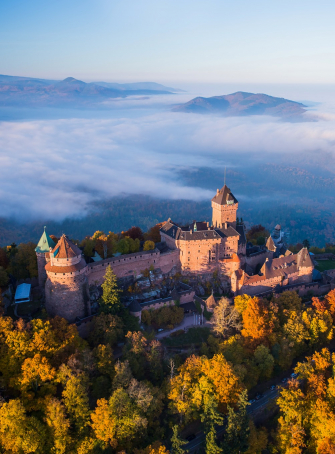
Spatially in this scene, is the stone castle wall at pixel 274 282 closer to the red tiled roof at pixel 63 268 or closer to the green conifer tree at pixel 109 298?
the green conifer tree at pixel 109 298

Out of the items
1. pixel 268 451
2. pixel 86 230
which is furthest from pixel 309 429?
pixel 86 230

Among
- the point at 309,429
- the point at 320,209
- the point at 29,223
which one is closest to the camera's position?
the point at 309,429

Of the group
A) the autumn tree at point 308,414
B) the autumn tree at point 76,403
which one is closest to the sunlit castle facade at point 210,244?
the autumn tree at point 308,414

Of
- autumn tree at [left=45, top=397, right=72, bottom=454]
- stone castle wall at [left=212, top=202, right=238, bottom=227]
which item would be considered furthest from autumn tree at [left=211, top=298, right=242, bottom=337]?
autumn tree at [left=45, top=397, right=72, bottom=454]

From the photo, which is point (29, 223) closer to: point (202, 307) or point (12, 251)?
point (12, 251)

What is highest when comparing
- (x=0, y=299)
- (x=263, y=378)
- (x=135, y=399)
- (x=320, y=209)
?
(x=0, y=299)

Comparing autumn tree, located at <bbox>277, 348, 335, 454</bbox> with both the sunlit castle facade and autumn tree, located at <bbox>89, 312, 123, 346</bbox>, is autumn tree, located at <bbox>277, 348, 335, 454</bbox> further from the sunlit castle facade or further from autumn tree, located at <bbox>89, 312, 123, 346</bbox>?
the sunlit castle facade
